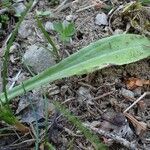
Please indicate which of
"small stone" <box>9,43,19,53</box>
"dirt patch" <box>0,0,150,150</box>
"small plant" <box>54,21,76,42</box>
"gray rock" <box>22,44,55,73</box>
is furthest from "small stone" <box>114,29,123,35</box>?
"small stone" <box>9,43,19,53</box>

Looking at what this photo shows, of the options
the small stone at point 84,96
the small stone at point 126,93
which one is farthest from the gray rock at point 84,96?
the small stone at point 126,93

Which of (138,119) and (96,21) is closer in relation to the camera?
(138,119)

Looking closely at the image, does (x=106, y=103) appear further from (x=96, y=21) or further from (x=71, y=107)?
(x=96, y=21)

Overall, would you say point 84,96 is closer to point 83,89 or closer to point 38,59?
point 83,89

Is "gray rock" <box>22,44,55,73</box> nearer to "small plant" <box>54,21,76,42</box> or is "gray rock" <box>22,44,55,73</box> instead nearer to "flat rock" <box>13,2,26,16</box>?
"small plant" <box>54,21,76,42</box>

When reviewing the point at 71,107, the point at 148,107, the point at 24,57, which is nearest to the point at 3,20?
the point at 24,57

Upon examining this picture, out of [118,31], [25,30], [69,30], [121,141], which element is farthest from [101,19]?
[121,141]

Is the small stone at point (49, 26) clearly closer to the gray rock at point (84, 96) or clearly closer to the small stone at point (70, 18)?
the small stone at point (70, 18)
